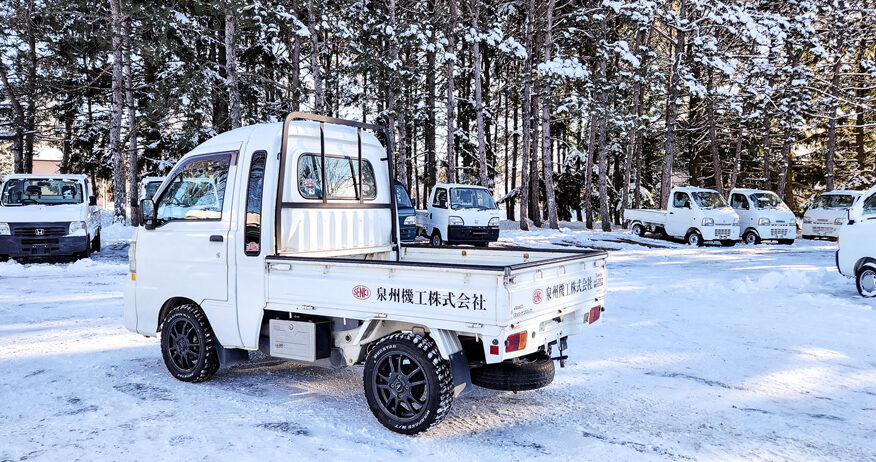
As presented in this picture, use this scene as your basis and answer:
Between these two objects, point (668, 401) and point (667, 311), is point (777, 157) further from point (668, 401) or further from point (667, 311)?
point (668, 401)

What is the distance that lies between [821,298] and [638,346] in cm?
520

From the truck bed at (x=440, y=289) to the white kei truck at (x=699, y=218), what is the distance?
671 inches

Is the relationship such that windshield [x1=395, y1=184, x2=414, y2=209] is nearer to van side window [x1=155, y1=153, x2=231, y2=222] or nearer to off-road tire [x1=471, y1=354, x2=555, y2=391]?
van side window [x1=155, y1=153, x2=231, y2=222]

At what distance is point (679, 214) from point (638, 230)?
2.84 meters

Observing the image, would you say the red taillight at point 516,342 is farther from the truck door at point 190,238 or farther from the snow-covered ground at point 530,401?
the truck door at point 190,238

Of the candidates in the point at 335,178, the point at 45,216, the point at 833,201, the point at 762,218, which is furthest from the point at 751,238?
the point at 45,216

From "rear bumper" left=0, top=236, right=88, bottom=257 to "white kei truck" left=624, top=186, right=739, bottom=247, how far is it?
62.9ft

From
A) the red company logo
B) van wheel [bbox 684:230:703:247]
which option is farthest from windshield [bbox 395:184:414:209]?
the red company logo

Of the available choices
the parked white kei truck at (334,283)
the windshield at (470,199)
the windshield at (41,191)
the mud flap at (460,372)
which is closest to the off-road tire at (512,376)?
the parked white kei truck at (334,283)

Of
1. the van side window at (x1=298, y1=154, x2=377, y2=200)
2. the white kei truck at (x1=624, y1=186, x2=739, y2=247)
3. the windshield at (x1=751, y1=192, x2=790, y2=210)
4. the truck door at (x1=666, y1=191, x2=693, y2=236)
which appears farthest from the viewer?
the windshield at (x1=751, y1=192, x2=790, y2=210)

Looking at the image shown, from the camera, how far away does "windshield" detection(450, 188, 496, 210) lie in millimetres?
19953

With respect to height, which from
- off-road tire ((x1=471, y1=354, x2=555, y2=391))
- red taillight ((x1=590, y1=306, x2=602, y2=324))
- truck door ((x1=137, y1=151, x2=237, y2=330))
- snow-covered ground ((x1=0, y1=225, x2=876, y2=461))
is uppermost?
truck door ((x1=137, y1=151, x2=237, y2=330))

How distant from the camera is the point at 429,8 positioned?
104ft

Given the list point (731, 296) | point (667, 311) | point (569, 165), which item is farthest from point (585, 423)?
point (569, 165)
